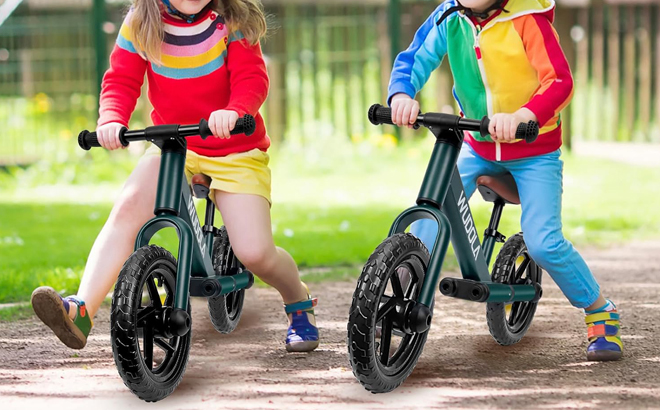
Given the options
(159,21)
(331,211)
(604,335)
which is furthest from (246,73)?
(331,211)

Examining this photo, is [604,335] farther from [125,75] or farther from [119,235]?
[125,75]

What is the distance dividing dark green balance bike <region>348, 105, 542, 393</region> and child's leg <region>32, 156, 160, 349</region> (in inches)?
35.3

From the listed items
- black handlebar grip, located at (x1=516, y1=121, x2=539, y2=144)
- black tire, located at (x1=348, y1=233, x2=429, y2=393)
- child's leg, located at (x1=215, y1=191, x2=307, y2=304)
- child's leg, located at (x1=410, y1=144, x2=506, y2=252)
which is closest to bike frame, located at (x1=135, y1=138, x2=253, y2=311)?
child's leg, located at (x1=215, y1=191, x2=307, y2=304)

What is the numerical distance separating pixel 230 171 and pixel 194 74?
39cm

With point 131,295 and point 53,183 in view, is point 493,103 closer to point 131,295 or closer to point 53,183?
point 131,295

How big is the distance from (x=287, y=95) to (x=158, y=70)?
7.78m

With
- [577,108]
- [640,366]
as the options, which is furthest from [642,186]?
[640,366]

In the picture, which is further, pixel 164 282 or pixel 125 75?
pixel 125 75

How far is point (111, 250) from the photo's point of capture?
3.71 m

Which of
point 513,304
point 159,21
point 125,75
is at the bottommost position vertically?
point 513,304

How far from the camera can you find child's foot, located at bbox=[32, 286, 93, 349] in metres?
3.36

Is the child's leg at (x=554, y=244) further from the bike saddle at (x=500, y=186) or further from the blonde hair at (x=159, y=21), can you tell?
the blonde hair at (x=159, y=21)

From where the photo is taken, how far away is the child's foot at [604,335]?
376 cm

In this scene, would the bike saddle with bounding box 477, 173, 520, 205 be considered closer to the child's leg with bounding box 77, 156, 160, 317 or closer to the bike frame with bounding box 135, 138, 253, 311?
the bike frame with bounding box 135, 138, 253, 311
